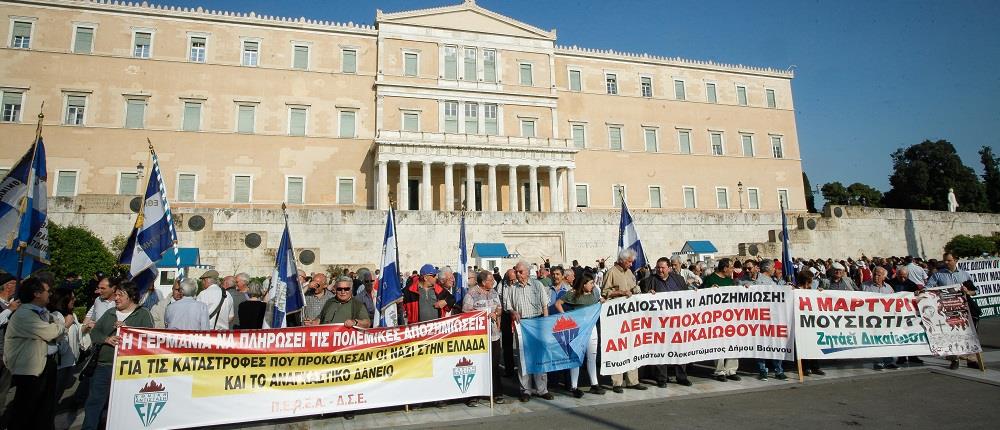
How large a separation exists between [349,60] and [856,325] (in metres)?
32.3

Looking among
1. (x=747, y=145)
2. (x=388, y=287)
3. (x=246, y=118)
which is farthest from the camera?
(x=747, y=145)

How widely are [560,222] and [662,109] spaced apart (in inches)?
785

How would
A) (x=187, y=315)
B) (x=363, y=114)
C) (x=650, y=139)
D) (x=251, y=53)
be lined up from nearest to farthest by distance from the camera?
1. (x=187, y=315)
2. (x=251, y=53)
3. (x=363, y=114)
4. (x=650, y=139)

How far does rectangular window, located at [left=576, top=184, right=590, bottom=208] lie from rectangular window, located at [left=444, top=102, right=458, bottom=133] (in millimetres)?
9665

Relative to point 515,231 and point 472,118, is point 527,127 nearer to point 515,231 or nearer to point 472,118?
point 472,118

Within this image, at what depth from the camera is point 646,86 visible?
39062mm

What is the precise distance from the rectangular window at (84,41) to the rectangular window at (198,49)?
506 centimetres

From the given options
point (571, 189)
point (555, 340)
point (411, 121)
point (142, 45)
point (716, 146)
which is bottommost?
point (555, 340)

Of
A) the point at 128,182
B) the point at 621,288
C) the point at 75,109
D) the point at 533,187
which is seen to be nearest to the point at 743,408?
the point at 621,288

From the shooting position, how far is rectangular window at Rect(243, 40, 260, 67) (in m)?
31.4

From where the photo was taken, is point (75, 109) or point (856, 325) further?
point (75, 109)

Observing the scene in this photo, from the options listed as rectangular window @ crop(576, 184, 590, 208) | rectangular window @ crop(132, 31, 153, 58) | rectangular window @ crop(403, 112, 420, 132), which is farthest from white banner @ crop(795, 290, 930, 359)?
rectangular window @ crop(132, 31, 153, 58)

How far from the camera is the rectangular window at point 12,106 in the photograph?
89.3 feet

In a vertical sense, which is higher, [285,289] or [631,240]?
[631,240]
